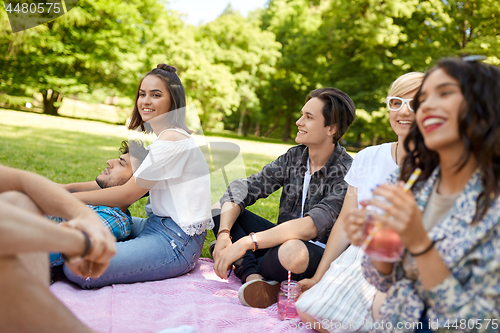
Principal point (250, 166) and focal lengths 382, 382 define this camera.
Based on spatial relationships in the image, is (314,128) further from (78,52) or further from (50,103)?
(50,103)

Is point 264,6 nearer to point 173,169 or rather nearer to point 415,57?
point 415,57

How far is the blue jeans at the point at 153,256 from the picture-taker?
2.62 metres

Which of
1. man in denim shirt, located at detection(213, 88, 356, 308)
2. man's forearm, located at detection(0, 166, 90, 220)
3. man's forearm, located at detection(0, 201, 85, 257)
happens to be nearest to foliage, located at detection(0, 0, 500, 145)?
man in denim shirt, located at detection(213, 88, 356, 308)

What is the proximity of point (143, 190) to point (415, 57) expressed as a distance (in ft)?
70.4

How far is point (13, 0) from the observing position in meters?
17.6

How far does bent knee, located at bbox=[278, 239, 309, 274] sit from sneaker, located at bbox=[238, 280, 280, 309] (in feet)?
0.75

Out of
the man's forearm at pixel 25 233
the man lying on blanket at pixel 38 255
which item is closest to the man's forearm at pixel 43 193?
the man lying on blanket at pixel 38 255

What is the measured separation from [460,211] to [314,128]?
5.69ft

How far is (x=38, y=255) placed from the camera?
1603 mm

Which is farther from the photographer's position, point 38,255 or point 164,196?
point 164,196

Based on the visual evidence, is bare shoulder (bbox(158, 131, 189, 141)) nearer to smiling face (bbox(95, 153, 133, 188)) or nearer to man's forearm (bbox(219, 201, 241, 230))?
smiling face (bbox(95, 153, 133, 188))

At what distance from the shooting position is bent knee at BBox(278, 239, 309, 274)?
255cm

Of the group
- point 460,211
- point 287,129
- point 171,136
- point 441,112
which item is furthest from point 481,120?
point 287,129

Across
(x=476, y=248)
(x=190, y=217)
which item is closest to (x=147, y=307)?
(x=190, y=217)
